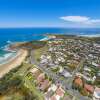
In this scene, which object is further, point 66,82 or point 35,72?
point 35,72

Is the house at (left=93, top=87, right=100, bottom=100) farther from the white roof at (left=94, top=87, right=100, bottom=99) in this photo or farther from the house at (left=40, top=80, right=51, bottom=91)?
the house at (left=40, top=80, right=51, bottom=91)

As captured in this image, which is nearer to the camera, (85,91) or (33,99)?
(33,99)

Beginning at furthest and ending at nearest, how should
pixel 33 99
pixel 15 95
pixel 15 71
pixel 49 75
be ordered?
pixel 15 71, pixel 49 75, pixel 15 95, pixel 33 99

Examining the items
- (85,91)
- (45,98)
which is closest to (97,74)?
(85,91)

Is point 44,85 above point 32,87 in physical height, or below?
above

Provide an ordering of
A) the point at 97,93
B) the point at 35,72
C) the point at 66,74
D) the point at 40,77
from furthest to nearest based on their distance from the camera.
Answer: the point at 35,72
the point at 66,74
the point at 40,77
the point at 97,93

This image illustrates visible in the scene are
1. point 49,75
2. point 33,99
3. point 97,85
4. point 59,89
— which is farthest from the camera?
point 49,75

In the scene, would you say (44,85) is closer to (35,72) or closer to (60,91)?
(60,91)

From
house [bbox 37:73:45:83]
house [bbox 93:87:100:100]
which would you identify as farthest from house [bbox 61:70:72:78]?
house [bbox 93:87:100:100]

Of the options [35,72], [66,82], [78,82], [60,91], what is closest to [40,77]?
[35,72]

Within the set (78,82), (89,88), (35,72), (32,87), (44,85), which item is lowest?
(32,87)

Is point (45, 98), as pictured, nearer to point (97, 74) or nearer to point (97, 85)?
point (97, 85)
